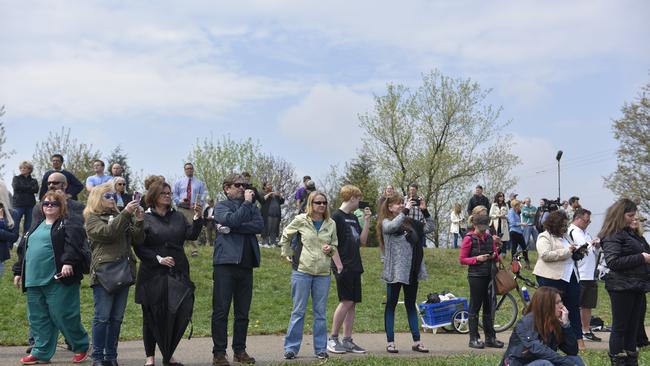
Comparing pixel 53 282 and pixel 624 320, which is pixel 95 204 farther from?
pixel 624 320

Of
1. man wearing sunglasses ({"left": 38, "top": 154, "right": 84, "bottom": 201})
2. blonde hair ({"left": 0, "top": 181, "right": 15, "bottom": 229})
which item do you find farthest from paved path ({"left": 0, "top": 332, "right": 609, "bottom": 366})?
man wearing sunglasses ({"left": 38, "top": 154, "right": 84, "bottom": 201})

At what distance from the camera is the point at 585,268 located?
11.6m

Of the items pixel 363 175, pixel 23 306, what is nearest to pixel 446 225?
pixel 363 175

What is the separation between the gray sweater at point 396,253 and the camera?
380 inches

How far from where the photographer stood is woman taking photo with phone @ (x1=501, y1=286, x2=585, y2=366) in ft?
22.3

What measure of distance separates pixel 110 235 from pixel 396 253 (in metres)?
3.65

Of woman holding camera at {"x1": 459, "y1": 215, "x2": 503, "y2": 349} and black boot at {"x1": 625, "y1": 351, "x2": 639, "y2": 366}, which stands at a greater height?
woman holding camera at {"x1": 459, "y1": 215, "x2": 503, "y2": 349}

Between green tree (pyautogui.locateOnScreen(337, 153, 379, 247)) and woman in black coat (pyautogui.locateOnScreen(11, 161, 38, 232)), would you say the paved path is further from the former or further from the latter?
green tree (pyautogui.locateOnScreen(337, 153, 379, 247))

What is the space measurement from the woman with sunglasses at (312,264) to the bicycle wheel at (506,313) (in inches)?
168

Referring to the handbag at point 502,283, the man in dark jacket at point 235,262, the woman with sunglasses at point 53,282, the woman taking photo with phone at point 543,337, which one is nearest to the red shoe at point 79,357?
the woman with sunglasses at point 53,282

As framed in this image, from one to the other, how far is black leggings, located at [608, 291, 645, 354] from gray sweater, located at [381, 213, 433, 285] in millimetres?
2471

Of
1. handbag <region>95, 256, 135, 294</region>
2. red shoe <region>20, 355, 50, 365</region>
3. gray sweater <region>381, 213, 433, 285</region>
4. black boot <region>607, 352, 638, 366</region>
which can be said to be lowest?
red shoe <region>20, 355, 50, 365</region>

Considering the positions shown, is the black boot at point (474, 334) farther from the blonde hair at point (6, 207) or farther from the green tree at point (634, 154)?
the green tree at point (634, 154)

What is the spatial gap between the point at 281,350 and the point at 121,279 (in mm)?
2703
